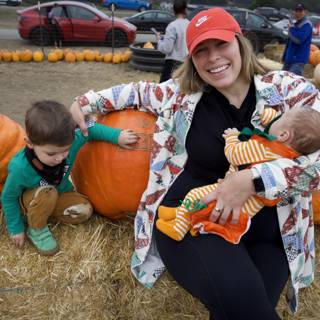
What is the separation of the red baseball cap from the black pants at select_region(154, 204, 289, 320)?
97cm

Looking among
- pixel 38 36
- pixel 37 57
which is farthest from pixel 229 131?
pixel 38 36

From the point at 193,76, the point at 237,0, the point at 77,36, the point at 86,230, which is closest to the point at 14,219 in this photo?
the point at 86,230

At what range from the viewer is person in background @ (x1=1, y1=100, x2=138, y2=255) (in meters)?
2.23

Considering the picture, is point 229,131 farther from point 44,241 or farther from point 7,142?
point 7,142

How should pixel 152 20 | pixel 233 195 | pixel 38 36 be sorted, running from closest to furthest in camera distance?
pixel 233 195, pixel 38 36, pixel 152 20

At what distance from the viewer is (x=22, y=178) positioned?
91.7 inches

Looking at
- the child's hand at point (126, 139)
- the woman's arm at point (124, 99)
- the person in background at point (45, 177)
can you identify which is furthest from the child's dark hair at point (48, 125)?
the child's hand at point (126, 139)

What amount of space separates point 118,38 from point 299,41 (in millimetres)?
7999

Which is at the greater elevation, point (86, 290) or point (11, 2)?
point (86, 290)

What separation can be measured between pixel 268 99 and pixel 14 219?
5.43 ft

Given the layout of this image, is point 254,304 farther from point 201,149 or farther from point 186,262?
point 201,149

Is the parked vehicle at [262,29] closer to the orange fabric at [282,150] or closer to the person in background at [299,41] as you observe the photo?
the person in background at [299,41]

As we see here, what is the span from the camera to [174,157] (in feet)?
8.09

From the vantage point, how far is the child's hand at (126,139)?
2.62 metres
